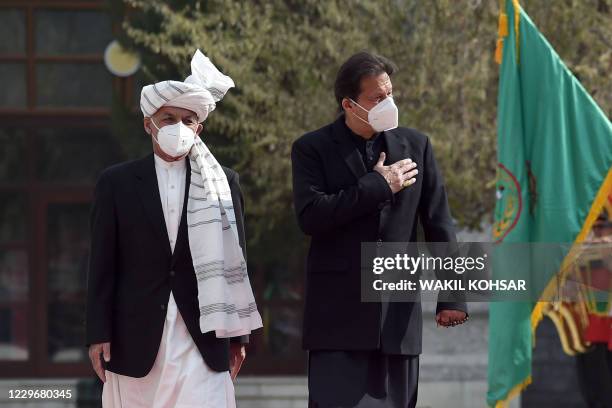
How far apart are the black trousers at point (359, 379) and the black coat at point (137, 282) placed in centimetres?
38

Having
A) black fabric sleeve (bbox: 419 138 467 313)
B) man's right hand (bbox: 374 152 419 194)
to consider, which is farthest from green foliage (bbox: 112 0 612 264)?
man's right hand (bbox: 374 152 419 194)

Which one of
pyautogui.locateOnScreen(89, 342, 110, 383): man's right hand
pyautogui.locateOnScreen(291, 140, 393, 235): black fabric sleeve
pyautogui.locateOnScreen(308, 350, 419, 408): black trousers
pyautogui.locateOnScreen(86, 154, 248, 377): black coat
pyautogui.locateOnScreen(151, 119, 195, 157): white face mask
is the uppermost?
pyautogui.locateOnScreen(151, 119, 195, 157): white face mask

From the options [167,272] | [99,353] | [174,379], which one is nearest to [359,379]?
[174,379]

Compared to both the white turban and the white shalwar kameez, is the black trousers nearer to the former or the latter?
the white shalwar kameez

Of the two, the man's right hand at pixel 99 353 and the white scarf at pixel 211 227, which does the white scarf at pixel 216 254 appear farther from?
the man's right hand at pixel 99 353

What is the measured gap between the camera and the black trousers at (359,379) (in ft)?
17.6

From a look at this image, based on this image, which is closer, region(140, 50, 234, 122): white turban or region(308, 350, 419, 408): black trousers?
region(308, 350, 419, 408): black trousers

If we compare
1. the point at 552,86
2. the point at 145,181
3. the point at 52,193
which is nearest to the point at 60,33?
the point at 52,193

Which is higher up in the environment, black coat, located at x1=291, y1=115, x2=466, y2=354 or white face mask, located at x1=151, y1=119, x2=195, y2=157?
white face mask, located at x1=151, y1=119, x2=195, y2=157

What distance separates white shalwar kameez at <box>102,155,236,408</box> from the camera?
17.8 ft

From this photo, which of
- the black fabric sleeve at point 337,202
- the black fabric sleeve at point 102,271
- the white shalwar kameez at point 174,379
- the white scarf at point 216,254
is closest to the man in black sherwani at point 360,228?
the black fabric sleeve at point 337,202

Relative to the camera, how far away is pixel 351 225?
5461 mm

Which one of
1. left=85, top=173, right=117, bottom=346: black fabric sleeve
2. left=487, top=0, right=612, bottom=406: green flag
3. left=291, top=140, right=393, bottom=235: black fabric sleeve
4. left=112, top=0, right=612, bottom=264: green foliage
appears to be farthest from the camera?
left=112, top=0, right=612, bottom=264: green foliage

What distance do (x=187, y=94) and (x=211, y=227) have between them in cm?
51
